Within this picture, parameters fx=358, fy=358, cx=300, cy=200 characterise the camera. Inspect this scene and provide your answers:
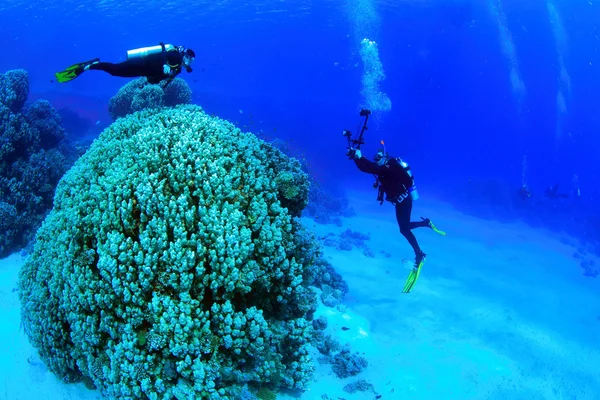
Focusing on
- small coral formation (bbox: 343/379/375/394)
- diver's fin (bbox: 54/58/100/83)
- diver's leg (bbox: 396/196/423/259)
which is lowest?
small coral formation (bbox: 343/379/375/394)

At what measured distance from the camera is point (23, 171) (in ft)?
33.7

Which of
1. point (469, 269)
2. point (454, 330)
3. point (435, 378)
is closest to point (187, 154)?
point (435, 378)

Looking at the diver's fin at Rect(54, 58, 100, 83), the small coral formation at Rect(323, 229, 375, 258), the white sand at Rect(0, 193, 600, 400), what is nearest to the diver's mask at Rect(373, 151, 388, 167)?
the white sand at Rect(0, 193, 600, 400)

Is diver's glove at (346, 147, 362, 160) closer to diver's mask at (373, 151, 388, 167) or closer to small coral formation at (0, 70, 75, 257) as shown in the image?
diver's mask at (373, 151, 388, 167)

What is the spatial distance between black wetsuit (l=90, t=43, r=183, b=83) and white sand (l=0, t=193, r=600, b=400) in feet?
16.3

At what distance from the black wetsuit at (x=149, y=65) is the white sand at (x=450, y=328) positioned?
195 inches

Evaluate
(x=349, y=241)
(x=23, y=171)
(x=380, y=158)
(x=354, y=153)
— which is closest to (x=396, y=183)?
(x=380, y=158)

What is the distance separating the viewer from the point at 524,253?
2711 cm

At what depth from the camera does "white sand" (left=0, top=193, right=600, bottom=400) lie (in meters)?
7.58

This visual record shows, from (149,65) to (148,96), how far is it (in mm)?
5767

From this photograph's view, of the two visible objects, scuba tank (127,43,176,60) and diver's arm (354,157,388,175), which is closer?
scuba tank (127,43,176,60)

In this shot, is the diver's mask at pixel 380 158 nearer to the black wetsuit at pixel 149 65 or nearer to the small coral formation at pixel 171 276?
the small coral formation at pixel 171 276

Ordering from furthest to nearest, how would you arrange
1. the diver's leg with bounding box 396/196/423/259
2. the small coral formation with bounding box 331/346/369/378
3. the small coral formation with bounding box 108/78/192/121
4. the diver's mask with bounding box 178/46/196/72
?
the small coral formation with bounding box 108/78/192/121
the diver's leg with bounding box 396/196/423/259
the small coral formation with bounding box 331/346/369/378
the diver's mask with bounding box 178/46/196/72

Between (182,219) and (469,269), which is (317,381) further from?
(469,269)
